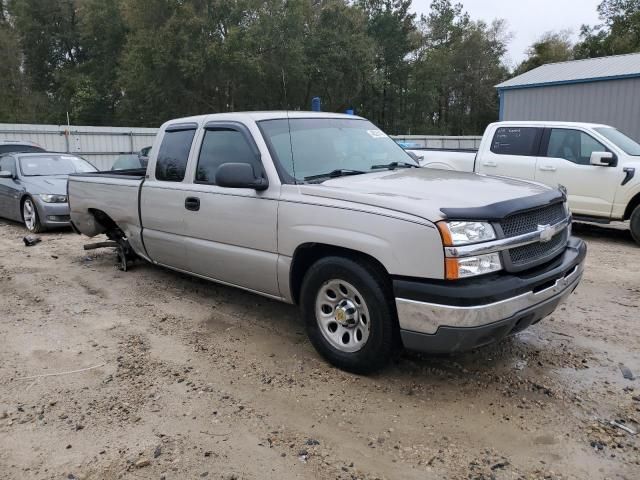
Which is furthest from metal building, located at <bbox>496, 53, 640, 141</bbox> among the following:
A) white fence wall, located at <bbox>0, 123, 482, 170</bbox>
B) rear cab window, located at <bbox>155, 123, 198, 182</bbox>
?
rear cab window, located at <bbox>155, 123, 198, 182</bbox>

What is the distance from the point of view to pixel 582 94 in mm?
20359

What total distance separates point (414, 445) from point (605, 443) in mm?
1058

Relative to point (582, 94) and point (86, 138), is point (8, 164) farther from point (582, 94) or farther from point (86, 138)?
point (582, 94)

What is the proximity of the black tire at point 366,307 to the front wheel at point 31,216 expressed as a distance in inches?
294

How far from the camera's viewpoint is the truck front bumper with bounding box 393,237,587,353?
3.19 metres

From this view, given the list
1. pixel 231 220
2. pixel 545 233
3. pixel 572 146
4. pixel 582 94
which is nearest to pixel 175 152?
pixel 231 220

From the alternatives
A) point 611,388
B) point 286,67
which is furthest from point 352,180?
point 286,67

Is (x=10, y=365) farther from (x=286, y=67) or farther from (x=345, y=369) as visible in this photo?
(x=286, y=67)

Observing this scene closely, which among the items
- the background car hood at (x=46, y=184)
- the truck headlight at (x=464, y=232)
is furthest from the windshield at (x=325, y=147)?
the background car hood at (x=46, y=184)

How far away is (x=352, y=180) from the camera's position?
4176mm

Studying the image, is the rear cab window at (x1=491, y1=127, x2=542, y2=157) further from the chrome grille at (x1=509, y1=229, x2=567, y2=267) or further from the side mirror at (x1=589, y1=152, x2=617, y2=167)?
the chrome grille at (x1=509, y1=229, x2=567, y2=267)

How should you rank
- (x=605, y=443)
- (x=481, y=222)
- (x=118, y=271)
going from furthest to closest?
(x=118, y=271)
(x=481, y=222)
(x=605, y=443)

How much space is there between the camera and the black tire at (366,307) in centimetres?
352

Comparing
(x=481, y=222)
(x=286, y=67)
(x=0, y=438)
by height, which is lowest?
(x=0, y=438)
